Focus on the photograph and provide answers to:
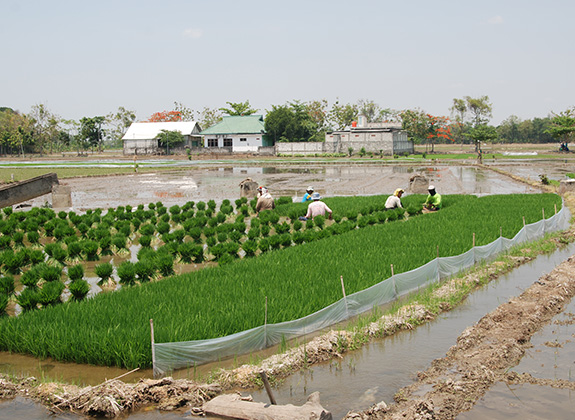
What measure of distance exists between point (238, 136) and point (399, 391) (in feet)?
223

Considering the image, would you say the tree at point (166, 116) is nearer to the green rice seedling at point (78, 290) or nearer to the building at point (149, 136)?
the building at point (149, 136)

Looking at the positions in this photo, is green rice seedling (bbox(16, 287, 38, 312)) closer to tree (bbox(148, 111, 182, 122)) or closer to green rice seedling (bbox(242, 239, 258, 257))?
green rice seedling (bbox(242, 239, 258, 257))

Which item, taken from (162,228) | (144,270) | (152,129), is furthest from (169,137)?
(144,270)

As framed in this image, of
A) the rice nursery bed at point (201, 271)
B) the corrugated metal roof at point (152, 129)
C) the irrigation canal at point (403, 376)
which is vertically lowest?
the irrigation canal at point (403, 376)

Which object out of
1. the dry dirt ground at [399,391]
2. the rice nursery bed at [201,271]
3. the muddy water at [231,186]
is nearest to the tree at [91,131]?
the muddy water at [231,186]

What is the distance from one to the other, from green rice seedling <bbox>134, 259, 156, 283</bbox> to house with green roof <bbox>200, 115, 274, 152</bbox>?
6103cm

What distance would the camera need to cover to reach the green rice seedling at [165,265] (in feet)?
36.7

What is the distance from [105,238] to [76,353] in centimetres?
707

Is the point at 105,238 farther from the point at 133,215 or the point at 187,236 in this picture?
the point at 133,215

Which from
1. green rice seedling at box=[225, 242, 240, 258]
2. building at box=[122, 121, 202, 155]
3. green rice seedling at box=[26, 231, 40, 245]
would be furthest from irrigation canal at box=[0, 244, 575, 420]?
building at box=[122, 121, 202, 155]

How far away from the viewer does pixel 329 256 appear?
11.8m

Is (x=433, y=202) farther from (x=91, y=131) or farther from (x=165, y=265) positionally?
(x=91, y=131)

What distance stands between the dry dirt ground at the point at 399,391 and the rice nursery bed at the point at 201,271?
2.29ft

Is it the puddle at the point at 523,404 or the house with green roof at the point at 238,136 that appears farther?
the house with green roof at the point at 238,136
